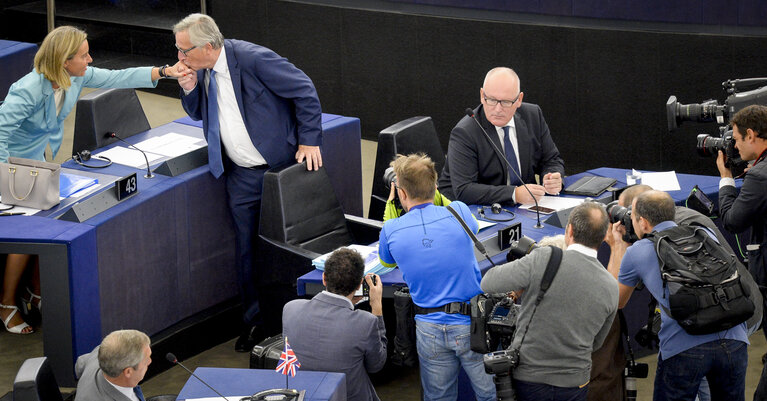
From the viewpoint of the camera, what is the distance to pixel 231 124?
527 cm

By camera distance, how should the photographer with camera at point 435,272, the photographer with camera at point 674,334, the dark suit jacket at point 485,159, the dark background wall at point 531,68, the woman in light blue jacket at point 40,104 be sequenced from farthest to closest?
the dark background wall at point 531,68
the dark suit jacket at point 485,159
the woman in light blue jacket at point 40,104
the photographer with camera at point 435,272
the photographer with camera at point 674,334

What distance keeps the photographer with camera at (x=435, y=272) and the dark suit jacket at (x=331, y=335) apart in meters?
0.22

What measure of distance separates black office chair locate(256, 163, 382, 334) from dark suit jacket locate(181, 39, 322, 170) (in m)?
0.18

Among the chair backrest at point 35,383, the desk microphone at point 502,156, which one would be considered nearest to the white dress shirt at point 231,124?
the desk microphone at point 502,156

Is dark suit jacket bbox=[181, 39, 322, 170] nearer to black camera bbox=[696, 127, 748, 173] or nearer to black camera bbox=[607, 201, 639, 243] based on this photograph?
black camera bbox=[607, 201, 639, 243]

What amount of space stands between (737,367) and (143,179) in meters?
2.87

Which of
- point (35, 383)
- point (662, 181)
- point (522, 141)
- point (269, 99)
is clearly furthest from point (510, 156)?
point (35, 383)

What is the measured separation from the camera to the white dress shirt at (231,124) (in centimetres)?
525

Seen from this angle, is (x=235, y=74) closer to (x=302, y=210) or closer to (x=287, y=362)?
(x=302, y=210)

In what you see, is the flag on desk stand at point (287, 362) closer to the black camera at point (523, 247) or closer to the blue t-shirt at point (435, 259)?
the blue t-shirt at point (435, 259)

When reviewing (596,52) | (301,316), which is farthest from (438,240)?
(596,52)

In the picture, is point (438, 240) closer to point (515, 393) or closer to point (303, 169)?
point (515, 393)

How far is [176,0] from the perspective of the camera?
9172 mm

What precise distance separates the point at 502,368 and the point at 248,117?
2222mm
